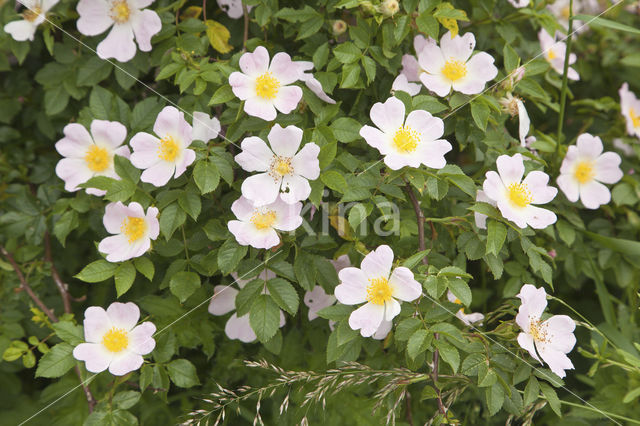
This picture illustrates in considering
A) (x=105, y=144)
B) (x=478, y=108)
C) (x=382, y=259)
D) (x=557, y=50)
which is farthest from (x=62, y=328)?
(x=557, y=50)

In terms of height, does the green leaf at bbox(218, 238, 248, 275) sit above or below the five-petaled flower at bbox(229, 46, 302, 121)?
below

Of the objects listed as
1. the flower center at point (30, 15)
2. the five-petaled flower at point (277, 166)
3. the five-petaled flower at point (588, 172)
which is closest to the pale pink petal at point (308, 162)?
the five-petaled flower at point (277, 166)

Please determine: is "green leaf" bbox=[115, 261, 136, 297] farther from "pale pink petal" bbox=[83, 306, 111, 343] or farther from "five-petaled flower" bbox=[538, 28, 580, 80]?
"five-petaled flower" bbox=[538, 28, 580, 80]

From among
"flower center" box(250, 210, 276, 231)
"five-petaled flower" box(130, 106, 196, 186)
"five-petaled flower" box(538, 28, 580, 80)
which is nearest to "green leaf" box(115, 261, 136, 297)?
"five-petaled flower" box(130, 106, 196, 186)

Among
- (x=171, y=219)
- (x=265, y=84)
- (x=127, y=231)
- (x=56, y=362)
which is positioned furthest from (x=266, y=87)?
(x=56, y=362)

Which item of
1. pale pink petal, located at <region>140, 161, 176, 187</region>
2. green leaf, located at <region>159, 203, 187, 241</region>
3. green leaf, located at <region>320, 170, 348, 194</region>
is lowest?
green leaf, located at <region>159, 203, 187, 241</region>

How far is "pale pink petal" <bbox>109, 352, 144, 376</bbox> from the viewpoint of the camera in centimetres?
141

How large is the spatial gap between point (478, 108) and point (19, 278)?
1.41 metres

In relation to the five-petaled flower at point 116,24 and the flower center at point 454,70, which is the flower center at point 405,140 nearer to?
the flower center at point 454,70

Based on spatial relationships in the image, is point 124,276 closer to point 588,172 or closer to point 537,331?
point 537,331

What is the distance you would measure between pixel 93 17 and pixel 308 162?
84cm

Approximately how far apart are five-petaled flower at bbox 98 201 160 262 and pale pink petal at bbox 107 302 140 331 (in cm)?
14

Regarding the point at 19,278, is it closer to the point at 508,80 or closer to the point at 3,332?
the point at 3,332

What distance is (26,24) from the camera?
1690 mm
